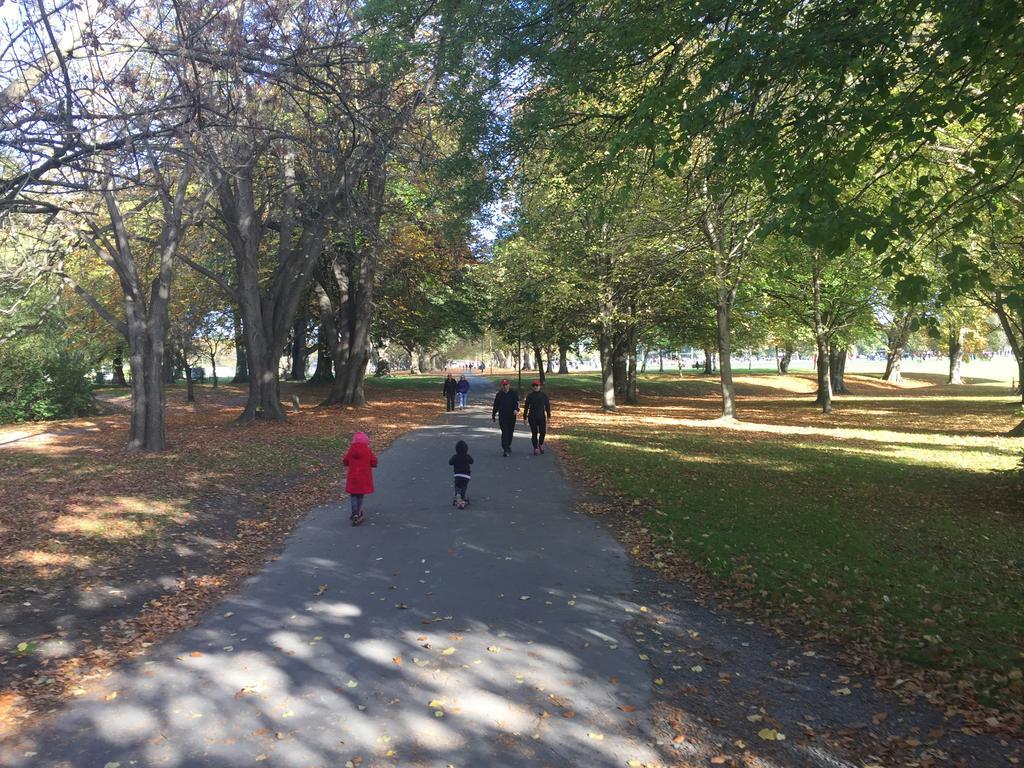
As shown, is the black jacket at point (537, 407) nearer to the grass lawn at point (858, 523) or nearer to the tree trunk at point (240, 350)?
the grass lawn at point (858, 523)

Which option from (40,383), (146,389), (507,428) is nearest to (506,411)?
(507,428)

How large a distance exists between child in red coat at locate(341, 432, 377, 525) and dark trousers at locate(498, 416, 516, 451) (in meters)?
5.59

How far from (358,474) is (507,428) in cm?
598

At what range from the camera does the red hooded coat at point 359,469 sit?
922cm

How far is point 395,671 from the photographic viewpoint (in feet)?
15.7

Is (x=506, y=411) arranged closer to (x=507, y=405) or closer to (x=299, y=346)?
(x=507, y=405)

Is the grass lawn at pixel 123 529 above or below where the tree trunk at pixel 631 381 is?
below

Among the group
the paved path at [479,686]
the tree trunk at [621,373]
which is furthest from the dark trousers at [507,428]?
the tree trunk at [621,373]

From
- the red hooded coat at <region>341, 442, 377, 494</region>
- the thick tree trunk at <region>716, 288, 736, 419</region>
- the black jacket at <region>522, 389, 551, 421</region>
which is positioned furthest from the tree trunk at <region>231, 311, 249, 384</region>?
the red hooded coat at <region>341, 442, 377, 494</region>

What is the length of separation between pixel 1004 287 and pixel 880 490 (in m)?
6.57

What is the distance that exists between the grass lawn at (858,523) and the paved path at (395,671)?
163 centimetres

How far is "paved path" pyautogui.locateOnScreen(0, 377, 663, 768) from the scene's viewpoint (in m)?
3.82

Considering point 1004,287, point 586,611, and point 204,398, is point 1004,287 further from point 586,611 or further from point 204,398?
point 204,398

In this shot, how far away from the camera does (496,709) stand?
13.9 feet
